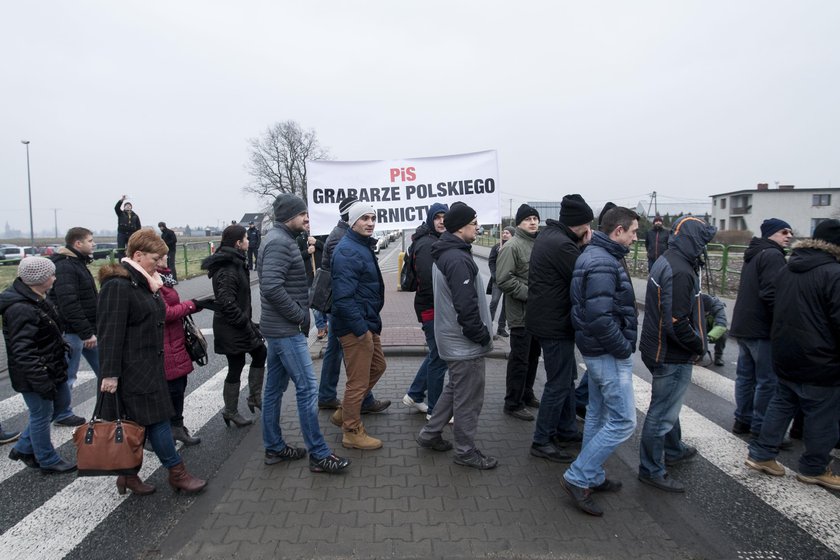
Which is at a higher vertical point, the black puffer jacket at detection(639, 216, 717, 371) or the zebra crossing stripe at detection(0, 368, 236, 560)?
the black puffer jacket at detection(639, 216, 717, 371)

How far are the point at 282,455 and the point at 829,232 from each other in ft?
14.2

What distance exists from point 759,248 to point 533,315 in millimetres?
2222

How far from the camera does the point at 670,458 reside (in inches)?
158

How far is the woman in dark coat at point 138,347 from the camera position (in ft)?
10.5

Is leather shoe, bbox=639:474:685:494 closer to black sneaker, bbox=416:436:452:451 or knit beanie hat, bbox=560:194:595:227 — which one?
black sneaker, bbox=416:436:452:451

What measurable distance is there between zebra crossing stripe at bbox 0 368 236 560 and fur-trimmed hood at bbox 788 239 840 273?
16.6 feet

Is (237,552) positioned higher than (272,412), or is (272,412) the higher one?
(272,412)

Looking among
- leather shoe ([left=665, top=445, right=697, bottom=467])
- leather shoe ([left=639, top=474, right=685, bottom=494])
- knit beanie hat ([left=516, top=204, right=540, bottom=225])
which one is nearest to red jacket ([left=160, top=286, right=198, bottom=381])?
knit beanie hat ([left=516, top=204, right=540, bottom=225])

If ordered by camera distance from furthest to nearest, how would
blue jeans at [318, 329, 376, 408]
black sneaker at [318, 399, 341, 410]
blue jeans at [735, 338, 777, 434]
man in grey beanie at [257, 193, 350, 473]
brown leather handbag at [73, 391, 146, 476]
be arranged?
black sneaker at [318, 399, 341, 410] → blue jeans at [318, 329, 376, 408] → blue jeans at [735, 338, 777, 434] → man in grey beanie at [257, 193, 350, 473] → brown leather handbag at [73, 391, 146, 476]

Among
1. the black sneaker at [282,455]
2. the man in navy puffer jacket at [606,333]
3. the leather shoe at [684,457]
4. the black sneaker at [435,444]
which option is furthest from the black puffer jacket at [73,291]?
the leather shoe at [684,457]

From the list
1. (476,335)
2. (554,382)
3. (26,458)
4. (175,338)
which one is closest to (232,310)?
(175,338)

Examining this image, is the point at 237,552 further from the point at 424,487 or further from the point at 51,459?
the point at 51,459

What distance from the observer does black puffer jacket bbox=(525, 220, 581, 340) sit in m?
3.67

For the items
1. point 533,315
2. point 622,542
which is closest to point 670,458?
point 622,542
